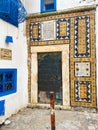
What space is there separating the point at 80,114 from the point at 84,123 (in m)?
0.95

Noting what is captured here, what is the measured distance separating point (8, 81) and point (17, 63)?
2.53 feet

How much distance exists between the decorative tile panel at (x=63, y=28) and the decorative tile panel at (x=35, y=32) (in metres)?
0.73

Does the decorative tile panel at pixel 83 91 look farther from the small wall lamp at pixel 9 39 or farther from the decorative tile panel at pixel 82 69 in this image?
the small wall lamp at pixel 9 39

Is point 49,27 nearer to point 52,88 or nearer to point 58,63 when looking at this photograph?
point 58,63

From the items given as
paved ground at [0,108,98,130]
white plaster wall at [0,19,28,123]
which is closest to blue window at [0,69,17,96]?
white plaster wall at [0,19,28,123]

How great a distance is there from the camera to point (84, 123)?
545cm

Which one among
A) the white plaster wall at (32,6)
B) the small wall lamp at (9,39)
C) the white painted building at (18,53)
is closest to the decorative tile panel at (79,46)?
the white painted building at (18,53)

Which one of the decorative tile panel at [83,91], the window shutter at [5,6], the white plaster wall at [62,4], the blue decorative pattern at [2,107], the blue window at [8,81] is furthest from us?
the white plaster wall at [62,4]

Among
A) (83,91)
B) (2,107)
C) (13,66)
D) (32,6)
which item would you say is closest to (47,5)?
(32,6)

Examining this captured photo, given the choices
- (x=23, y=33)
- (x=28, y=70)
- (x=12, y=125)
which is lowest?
(x=12, y=125)

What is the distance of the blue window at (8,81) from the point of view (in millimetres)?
6080

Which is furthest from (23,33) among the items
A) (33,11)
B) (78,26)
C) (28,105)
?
(28,105)

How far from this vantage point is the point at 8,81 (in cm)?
646

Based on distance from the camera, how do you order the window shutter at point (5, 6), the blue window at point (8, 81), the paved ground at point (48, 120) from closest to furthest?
the paved ground at point (48, 120)
the window shutter at point (5, 6)
the blue window at point (8, 81)
